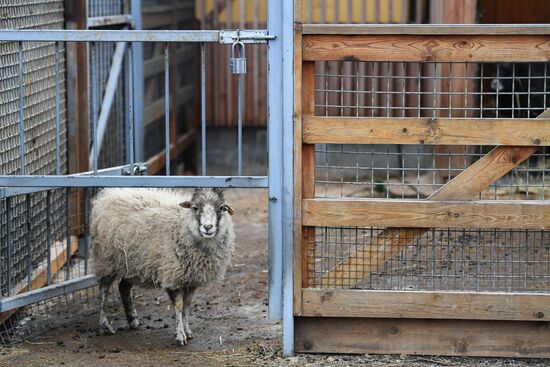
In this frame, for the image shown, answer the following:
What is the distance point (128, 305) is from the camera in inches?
Answer: 281

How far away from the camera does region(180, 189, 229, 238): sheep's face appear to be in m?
6.55

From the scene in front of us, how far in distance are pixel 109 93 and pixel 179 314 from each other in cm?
358

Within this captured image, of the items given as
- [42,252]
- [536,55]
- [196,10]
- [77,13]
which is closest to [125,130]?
[77,13]

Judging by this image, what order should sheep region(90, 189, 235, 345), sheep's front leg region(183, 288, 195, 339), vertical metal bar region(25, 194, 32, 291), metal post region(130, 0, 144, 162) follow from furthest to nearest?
metal post region(130, 0, 144, 162) < vertical metal bar region(25, 194, 32, 291) < sheep's front leg region(183, 288, 195, 339) < sheep region(90, 189, 235, 345)

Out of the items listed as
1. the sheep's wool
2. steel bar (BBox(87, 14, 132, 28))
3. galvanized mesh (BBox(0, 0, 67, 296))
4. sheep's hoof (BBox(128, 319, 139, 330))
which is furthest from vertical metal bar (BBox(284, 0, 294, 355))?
steel bar (BBox(87, 14, 132, 28))

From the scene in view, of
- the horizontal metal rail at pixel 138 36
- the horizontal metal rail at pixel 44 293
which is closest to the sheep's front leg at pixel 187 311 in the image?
the horizontal metal rail at pixel 44 293

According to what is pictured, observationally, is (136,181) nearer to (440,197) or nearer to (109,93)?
(440,197)

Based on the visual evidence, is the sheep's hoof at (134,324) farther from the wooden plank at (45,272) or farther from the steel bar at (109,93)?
the steel bar at (109,93)

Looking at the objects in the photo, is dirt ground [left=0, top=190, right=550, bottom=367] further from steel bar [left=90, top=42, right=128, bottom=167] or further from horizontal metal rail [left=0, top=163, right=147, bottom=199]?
steel bar [left=90, top=42, right=128, bottom=167]

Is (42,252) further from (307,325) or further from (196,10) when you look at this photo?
(196,10)

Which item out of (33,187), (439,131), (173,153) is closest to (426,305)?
(439,131)

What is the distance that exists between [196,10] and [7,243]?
27.2 feet

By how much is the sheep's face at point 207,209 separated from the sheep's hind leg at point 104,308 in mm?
928

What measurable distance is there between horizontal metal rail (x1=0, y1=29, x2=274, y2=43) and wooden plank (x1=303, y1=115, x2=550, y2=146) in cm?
67
